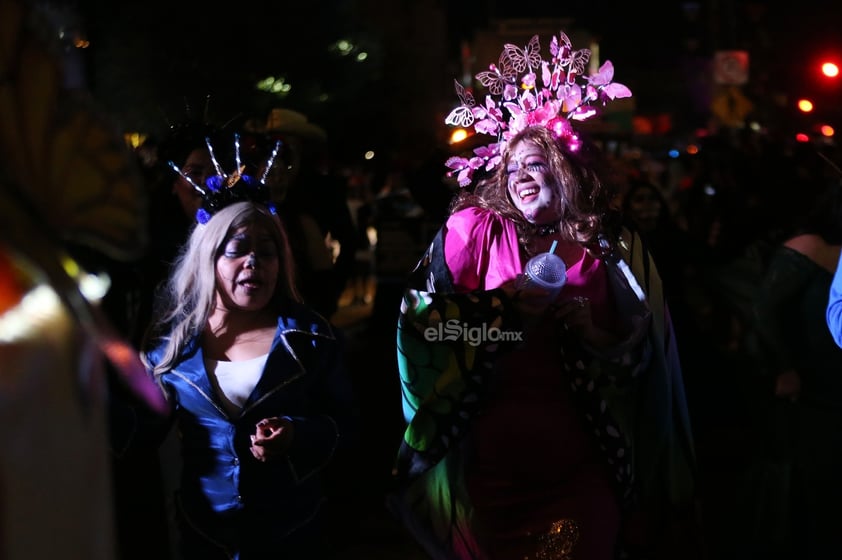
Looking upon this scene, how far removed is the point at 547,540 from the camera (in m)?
3.90

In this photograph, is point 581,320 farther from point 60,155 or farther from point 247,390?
point 60,155

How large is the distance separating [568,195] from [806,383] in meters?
1.86

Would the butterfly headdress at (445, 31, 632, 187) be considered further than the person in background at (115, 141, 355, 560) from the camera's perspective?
Yes

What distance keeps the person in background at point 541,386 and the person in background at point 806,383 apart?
1.29 m

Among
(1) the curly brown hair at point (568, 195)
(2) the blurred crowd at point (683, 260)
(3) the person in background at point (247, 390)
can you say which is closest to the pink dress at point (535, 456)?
(1) the curly brown hair at point (568, 195)

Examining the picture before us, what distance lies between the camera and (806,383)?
207 inches

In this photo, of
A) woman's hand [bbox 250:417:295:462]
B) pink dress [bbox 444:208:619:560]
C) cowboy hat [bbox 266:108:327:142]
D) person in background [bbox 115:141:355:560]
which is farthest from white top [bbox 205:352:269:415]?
cowboy hat [bbox 266:108:327:142]

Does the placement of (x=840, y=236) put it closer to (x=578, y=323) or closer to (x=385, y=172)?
(x=578, y=323)

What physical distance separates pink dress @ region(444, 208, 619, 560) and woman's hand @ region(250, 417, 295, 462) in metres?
0.70

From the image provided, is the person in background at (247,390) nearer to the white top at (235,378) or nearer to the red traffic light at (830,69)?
the white top at (235,378)

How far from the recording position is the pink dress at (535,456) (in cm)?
389

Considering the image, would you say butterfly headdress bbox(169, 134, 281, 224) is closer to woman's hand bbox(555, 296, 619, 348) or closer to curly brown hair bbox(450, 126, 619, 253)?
curly brown hair bbox(450, 126, 619, 253)

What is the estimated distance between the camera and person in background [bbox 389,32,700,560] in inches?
152

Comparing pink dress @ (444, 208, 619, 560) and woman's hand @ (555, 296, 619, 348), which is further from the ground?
woman's hand @ (555, 296, 619, 348)
